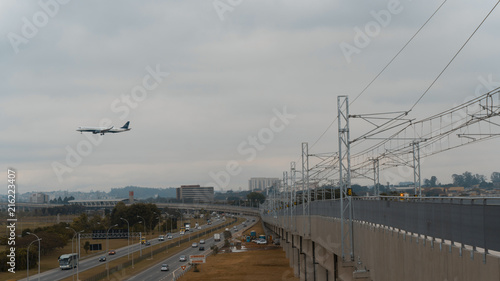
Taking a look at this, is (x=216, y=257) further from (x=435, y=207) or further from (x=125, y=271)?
(x=435, y=207)

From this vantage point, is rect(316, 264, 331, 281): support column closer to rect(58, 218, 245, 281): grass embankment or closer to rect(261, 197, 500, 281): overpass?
rect(261, 197, 500, 281): overpass

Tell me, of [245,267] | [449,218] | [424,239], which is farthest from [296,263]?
[449,218]

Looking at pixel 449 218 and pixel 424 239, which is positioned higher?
pixel 449 218

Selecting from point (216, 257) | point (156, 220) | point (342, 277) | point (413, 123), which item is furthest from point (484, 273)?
point (156, 220)

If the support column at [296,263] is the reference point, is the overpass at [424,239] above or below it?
above

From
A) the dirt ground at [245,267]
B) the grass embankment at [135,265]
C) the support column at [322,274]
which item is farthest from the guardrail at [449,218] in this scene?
the grass embankment at [135,265]

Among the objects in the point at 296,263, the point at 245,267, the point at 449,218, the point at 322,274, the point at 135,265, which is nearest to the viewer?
the point at 449,218

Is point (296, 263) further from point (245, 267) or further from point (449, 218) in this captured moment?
point (449, 218)

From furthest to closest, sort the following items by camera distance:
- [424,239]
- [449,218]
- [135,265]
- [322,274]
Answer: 1. [135,265]
2. [322,274]
3. [424,239]
4. [449,218]

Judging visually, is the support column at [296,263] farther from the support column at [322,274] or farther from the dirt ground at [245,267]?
the support column at [322,274]
